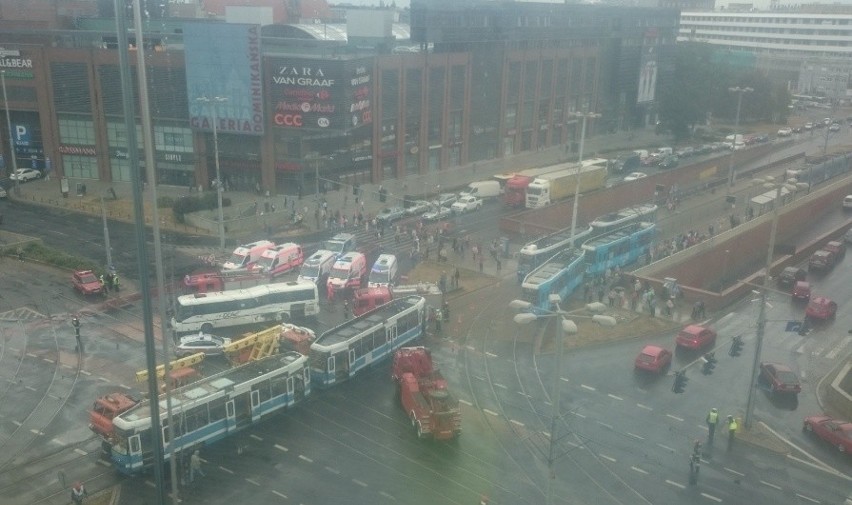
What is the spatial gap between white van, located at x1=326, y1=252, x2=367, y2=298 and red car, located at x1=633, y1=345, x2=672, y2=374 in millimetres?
14864

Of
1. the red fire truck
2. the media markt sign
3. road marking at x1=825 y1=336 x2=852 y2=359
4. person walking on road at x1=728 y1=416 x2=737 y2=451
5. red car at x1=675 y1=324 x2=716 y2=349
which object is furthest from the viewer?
the media markt sign

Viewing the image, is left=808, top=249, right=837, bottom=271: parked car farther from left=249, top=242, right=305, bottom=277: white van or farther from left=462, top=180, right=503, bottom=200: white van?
left=249, top=242, right=305, bottom=277: white van

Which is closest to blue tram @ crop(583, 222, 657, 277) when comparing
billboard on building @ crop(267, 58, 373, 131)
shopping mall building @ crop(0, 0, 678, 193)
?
billboard on building @ crop(267, 58, 373, 131)

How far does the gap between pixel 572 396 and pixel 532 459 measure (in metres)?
5.07

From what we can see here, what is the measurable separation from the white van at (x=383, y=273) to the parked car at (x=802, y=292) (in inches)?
837

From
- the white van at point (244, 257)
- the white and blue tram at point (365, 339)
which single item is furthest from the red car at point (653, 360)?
the white van at point (244, 257)

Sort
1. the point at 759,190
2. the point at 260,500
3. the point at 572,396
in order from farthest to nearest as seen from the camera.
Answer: the point at 759,190
the point at 572,396
the point at 260,500

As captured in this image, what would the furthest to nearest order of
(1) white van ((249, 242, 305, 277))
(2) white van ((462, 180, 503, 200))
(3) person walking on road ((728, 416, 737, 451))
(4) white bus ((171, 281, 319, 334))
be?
(2) white van ((462, 180, 503, 200)), (1) white van ((249, 242, 305, 277)), (4) white bus ((171, 281, 319, 334)), (3) person walking on road ((728, 416, 737, 451))

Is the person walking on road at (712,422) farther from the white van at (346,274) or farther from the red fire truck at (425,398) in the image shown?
the white van at (346,274)

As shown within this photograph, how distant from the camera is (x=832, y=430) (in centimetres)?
2595

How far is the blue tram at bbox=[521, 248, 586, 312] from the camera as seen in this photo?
117 feet

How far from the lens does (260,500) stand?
22016 millimetres

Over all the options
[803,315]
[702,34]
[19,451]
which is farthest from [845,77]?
[19,451]

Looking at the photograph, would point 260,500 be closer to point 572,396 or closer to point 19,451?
point 19,451
